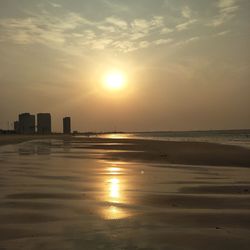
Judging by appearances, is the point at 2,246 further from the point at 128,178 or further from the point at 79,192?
the point at 128,178

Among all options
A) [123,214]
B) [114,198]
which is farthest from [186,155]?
[123,214]

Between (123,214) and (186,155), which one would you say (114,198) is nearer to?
(123,214)

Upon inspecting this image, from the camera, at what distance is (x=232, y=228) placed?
272 inches

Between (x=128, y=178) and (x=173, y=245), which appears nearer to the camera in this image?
(x=173, y=245)

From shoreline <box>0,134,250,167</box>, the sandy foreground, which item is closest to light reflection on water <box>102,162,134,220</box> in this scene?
the sandy foreground

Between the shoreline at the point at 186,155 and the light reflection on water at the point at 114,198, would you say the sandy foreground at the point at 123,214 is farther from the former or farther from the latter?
the shoreline at the point at 186,155

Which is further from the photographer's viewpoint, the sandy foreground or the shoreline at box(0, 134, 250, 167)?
the shoreline at box(0, 134, 250, 167)

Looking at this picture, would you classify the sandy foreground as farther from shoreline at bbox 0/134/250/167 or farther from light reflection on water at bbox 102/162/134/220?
shoreline at bbox 0/134/250/167

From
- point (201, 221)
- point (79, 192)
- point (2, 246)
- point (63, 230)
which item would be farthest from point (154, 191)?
point (2, 246)

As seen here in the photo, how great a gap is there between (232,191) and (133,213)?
172 inches

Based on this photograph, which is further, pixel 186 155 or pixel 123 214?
pixel 186 155

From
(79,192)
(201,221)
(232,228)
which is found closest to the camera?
(232,228)

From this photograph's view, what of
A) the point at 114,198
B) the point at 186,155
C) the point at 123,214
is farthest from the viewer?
the point at 186,155

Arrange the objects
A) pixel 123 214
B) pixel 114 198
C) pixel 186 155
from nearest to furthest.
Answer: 1. pixel 123 214
2. pixel 114 198
3. pixel 186 155
